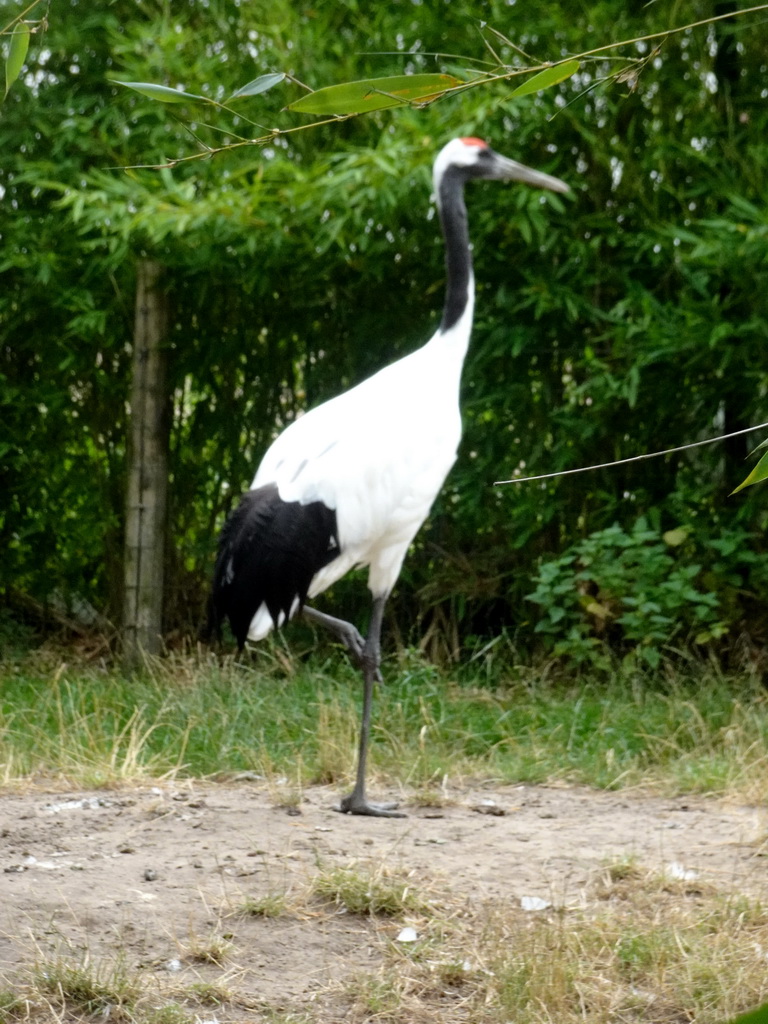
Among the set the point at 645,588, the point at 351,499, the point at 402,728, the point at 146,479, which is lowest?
the point at 402,728

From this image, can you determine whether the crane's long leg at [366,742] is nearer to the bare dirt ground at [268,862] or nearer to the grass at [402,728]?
the bare dirt ground at [268,862]

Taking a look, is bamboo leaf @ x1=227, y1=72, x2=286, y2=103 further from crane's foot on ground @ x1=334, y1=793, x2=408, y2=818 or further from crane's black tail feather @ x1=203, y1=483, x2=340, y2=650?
crane's foot on ground @ x1=334, y1=793, x2=408, y2=818

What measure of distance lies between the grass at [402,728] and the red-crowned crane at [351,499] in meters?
0.38

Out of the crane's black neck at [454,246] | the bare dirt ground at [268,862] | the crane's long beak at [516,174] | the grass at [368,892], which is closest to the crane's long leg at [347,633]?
the bare dirt ground at [268,862]

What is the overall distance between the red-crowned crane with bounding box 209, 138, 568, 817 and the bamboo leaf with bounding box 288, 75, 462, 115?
2623mm

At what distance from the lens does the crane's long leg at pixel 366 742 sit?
3873 mm

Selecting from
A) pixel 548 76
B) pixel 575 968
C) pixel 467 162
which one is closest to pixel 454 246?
pixel 467 162

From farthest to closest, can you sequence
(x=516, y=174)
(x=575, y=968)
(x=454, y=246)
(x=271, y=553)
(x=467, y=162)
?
(x=516, y=174) → (x=467, y=162) → (x=454, y=246) → (x=271, y=553) → (x=575, y=968)

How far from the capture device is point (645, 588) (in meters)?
5.20

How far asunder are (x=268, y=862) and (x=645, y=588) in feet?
7.72

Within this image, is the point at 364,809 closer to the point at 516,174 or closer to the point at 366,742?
the point at 366,742

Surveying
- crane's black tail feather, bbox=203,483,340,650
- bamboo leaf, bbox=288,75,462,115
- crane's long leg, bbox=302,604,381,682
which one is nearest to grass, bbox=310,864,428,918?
crane's black tail feather, bbox=203,483,340,650

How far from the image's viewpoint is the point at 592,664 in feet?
18.1

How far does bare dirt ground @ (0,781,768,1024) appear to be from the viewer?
2.70 metres
